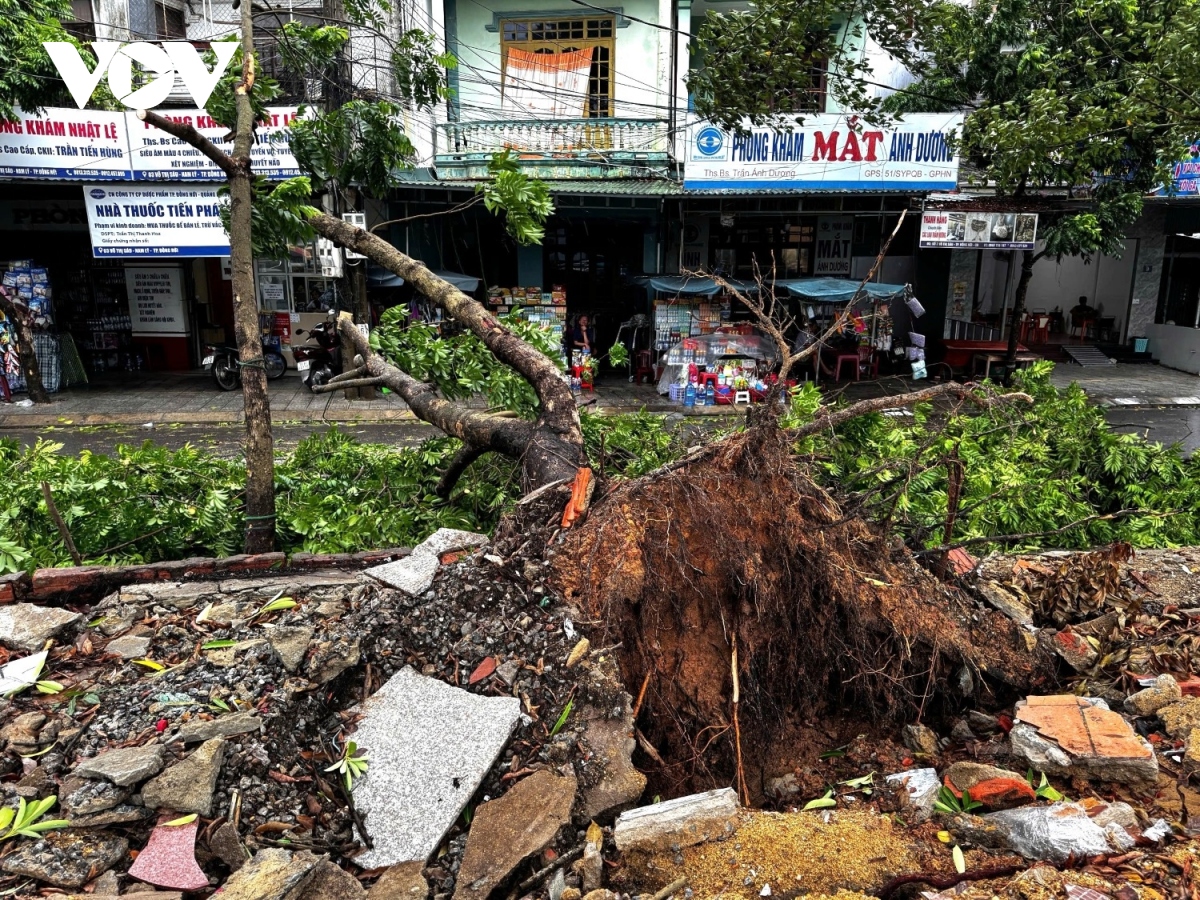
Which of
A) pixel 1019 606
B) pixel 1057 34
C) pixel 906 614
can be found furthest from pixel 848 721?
pixel 1057 34

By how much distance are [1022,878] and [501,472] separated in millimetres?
4548

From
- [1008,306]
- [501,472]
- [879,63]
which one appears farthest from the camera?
[1008,306]

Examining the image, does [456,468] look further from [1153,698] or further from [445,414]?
[1153,698]

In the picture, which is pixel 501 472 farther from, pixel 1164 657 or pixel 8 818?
pixel 1164 657

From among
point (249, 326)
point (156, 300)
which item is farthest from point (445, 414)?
point (156, 300)

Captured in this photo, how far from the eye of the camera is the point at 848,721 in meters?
4.27

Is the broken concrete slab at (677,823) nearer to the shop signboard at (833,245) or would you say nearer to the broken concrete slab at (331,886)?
the broken concrete slab at (331,886)

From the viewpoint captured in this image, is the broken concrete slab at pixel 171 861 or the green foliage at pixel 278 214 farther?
the green foliage at pixel 278 214

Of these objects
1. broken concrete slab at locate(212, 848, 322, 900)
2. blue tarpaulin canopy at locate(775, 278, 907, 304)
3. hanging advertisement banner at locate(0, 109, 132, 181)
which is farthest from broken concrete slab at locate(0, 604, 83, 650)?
blue tarpaulin canopy at locate(775, 278, 907, 304)

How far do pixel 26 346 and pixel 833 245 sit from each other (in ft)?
49.5

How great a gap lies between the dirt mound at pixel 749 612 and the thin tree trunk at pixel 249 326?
262cm

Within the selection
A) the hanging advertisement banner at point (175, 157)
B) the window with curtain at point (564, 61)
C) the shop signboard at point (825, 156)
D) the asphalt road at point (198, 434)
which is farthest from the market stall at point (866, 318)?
the hanging advertisement banner at point (175, 157)

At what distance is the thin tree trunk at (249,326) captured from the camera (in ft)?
17.4
